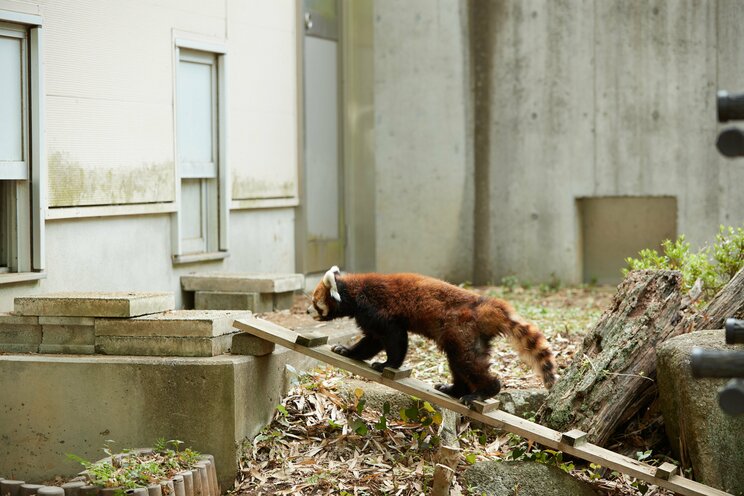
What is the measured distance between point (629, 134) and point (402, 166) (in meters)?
2.89

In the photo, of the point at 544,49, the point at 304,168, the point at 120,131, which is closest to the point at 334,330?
the point at 120,131

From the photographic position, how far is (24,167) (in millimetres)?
7711

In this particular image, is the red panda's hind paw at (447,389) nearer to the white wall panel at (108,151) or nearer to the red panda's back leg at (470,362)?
the red panda's back leg at (470,362)

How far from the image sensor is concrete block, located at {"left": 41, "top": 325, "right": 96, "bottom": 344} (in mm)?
6820

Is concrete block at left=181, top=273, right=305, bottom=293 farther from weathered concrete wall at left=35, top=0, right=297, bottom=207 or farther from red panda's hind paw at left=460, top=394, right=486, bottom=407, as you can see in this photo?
red panda's hind paw at left=460, top=394, right=486, bottom=407

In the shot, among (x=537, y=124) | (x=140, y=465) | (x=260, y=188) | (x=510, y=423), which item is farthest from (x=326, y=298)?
(x=537, y=124)

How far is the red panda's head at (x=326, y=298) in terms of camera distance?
652 centimetres

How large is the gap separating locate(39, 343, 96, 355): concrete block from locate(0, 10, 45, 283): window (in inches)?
36.8

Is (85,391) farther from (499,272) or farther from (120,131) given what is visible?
(499,272)

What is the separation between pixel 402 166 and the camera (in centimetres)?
1334

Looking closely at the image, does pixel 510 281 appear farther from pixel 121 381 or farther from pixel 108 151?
pixel 121 381

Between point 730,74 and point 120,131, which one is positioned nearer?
point 120,131

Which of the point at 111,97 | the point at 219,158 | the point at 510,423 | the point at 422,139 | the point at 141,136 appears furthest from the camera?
the point at 422,139

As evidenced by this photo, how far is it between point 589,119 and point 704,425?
7.35 m
